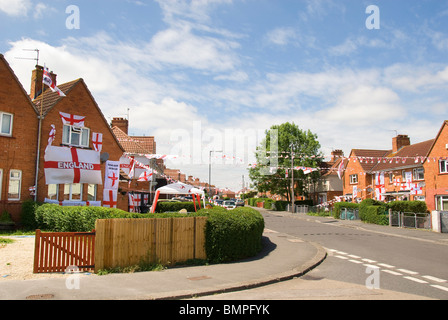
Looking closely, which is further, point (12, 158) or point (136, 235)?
point (12, 158)

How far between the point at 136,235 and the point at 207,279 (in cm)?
224

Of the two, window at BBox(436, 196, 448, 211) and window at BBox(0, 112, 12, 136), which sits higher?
window at BBox(0, 112, 12, 136)

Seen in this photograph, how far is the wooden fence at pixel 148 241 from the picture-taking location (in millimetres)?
8492

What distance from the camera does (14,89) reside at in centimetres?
1684

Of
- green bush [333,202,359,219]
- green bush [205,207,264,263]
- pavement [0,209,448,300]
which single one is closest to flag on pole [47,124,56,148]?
green bush [205,207,264,263]

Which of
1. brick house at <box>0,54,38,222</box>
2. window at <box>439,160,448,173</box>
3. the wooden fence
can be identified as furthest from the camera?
window at <box>439,160,448,173</box>

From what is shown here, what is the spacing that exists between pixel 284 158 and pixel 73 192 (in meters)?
35.8

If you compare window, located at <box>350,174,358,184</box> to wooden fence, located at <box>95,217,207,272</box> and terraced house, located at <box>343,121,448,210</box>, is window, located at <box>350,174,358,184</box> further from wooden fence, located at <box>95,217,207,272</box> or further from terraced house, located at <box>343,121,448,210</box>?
wooden fence, located at <box>95,217,207,272</box>

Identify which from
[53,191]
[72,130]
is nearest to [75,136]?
[72,130]

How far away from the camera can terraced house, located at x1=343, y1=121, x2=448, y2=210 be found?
2872 cm

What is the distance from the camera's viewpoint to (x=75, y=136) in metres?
19.6

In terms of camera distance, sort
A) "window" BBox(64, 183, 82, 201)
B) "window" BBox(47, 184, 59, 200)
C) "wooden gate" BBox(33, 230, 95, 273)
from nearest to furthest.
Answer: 1. "wooden gate" BBox(33, 230, 95, 273)
2. "window" BBox(47, 184, 59, 200)
3. "window" BBox(64, 183, 82, 201)
